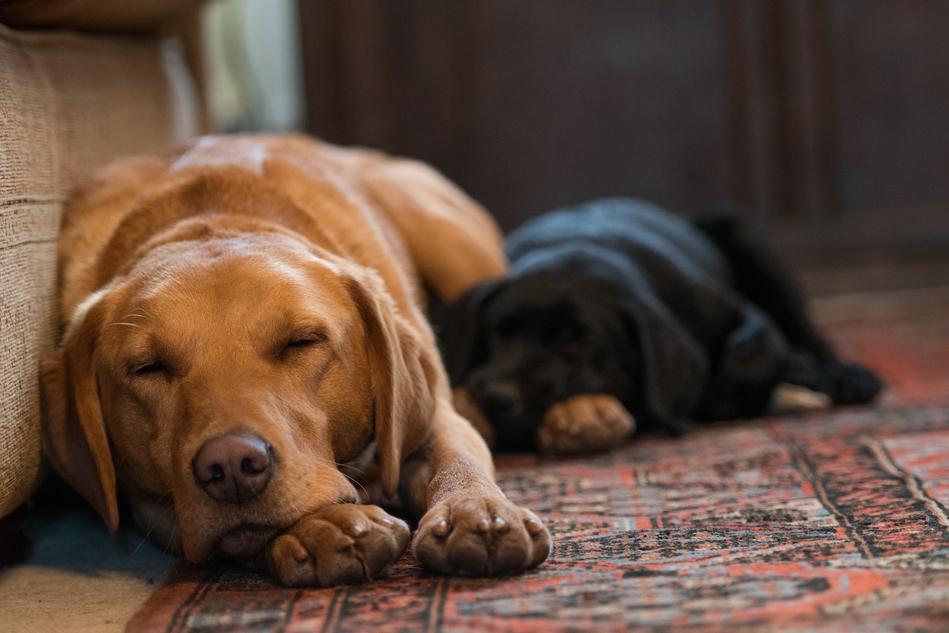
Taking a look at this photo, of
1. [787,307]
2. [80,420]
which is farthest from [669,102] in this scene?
[80,420]

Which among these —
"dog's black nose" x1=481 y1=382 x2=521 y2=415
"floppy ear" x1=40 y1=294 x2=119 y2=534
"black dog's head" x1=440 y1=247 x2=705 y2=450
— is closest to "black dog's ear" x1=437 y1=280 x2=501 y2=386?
"black dog's head" x1=440 y1=247 x2=705 y2=450

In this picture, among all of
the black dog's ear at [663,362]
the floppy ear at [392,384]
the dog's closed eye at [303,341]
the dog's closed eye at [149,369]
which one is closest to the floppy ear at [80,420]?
the dog's closed eye at [149,369]

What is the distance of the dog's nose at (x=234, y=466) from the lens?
2.11 meters

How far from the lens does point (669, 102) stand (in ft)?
21.1

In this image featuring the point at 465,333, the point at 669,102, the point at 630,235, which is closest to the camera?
the point at 465,333

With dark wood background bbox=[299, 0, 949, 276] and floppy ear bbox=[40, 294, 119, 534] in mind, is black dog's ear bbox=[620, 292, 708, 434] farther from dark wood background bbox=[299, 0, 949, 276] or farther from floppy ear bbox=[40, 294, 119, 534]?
dark wood background bbox=[299, 0, 949, 276]

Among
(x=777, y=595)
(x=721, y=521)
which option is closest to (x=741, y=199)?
(x=721, y=521)

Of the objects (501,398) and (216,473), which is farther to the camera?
(501,398)

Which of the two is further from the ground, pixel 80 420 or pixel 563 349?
pixel 80 420

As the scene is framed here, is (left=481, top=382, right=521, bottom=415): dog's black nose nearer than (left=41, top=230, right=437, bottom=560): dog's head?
No

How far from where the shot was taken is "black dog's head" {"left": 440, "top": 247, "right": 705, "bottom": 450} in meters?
3.54

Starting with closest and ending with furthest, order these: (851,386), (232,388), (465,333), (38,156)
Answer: (232,388) → (38,156) → (465,333) → (851,386)

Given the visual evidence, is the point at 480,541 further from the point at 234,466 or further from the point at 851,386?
the point at 851,386

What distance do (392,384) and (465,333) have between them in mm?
1150
